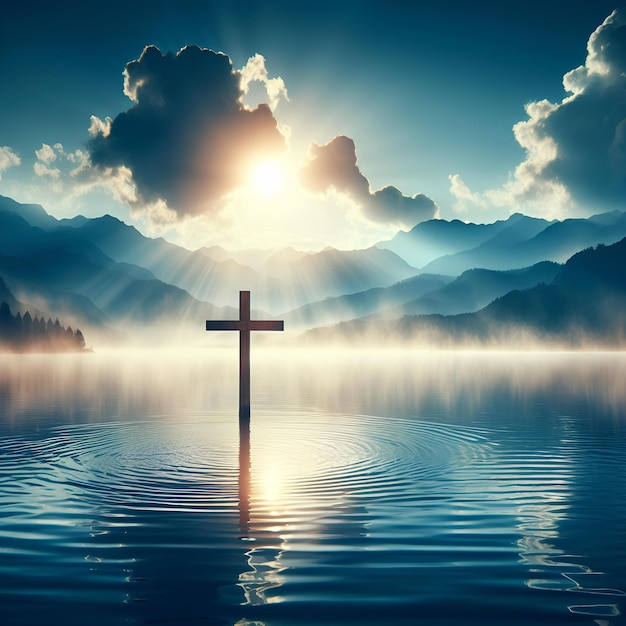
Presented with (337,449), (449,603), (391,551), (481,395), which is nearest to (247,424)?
(337,449)

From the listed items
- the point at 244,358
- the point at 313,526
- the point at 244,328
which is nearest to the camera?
the point at 313,526

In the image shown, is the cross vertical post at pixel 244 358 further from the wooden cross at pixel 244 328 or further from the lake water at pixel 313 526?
the lake water at pixel 313 526

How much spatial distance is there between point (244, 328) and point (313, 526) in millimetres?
18774

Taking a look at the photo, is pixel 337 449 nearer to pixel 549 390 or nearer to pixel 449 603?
pixel 449 603

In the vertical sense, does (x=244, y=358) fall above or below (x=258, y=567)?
above

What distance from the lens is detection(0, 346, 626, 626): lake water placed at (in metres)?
10.5

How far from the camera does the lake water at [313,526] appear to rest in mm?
10477

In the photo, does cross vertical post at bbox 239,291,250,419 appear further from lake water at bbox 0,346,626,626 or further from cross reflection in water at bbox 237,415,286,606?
cross reflection in water at bbox 237,415,286,606

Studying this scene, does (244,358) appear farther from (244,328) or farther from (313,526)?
(313,526)

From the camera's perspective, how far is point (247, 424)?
3144 centimetres

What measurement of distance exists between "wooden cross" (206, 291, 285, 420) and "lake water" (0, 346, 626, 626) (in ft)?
4.76

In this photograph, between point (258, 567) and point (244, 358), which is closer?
point (258, 567)

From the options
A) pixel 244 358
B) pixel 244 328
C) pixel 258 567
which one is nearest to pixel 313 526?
pixel 258 567

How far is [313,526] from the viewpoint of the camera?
14945mm
